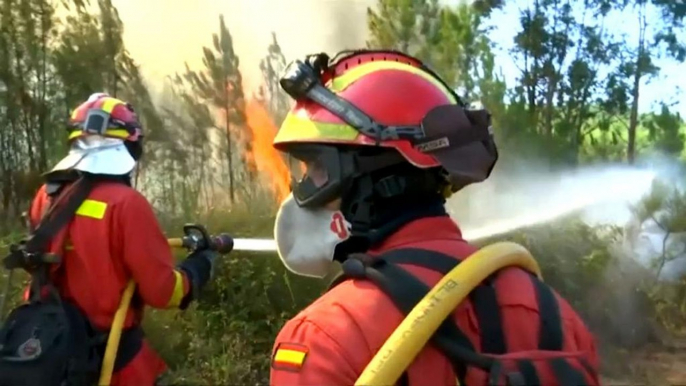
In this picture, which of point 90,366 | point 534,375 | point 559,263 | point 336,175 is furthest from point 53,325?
point 559,263

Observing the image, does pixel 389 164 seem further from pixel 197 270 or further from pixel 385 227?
pixel 197 270

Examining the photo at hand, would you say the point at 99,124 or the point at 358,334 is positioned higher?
the point at 99,124

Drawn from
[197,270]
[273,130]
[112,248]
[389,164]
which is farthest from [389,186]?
[273,130]

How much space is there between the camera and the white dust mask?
70.7 inches

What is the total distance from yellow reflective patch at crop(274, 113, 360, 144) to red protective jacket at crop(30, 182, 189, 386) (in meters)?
2.01

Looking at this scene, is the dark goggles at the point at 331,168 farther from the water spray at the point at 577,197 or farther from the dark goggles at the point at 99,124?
the water spray at the point at 577,197

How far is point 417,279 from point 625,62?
5.57 m

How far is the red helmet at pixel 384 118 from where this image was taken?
1725 mm

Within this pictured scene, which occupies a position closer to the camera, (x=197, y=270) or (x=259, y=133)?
(x=197, y=270)

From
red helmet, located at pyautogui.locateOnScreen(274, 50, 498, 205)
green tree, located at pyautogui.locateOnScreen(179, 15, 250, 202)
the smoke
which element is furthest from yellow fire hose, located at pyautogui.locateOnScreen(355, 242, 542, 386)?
green tree, located at pyautogui.locateOnScreen(179, 15, 250, 202)

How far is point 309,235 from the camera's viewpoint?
6.00ft

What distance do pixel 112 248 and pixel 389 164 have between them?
87.8 inches

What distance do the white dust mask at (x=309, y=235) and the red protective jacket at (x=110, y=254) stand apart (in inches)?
76.8

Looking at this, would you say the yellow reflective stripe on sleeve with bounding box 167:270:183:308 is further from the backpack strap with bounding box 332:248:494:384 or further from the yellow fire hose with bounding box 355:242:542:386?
the yellow fire hose with bounding box 355:242:542:386
